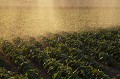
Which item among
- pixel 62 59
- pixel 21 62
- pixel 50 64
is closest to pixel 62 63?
pixel 62 59

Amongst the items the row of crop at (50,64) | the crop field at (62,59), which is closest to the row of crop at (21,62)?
the crop field at (62,59)

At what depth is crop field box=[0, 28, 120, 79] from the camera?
11.3 metres

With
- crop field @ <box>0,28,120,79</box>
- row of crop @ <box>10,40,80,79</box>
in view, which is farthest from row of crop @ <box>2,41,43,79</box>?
row of crop @ <box>10,40,80,79</box>

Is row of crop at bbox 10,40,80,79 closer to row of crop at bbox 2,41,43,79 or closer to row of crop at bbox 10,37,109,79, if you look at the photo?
row of crop at bbox 10,37,109,79

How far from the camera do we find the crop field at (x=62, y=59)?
1131 cm

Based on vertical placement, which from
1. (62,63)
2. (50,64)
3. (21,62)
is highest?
(21,62)

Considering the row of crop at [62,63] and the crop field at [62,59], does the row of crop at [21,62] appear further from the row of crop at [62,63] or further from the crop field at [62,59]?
the row of crop at [62,63]

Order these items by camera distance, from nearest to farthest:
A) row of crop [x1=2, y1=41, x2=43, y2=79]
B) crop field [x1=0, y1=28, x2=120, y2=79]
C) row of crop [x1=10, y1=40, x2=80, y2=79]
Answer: row of crop [x1=2, y1=41, x2=43, y2=79] → row of crop [x1=10, y1=40, x2=80, y2=79] → crop field [x1=0, y1=28, x2=120, y2=79]

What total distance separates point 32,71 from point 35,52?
292 centimetres

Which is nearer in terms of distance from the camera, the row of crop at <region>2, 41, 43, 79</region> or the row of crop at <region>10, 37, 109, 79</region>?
the row of crop at <region>2, 41, 43, 79</region>

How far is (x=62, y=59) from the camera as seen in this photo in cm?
1316

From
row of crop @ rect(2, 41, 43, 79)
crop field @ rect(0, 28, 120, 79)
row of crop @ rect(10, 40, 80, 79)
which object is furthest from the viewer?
crop field @ rect(0, 28, 120, 79)

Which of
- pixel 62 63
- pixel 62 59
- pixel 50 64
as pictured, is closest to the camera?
pixel 50 64

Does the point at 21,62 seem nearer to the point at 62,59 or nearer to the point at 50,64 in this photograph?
the point at 50,64
